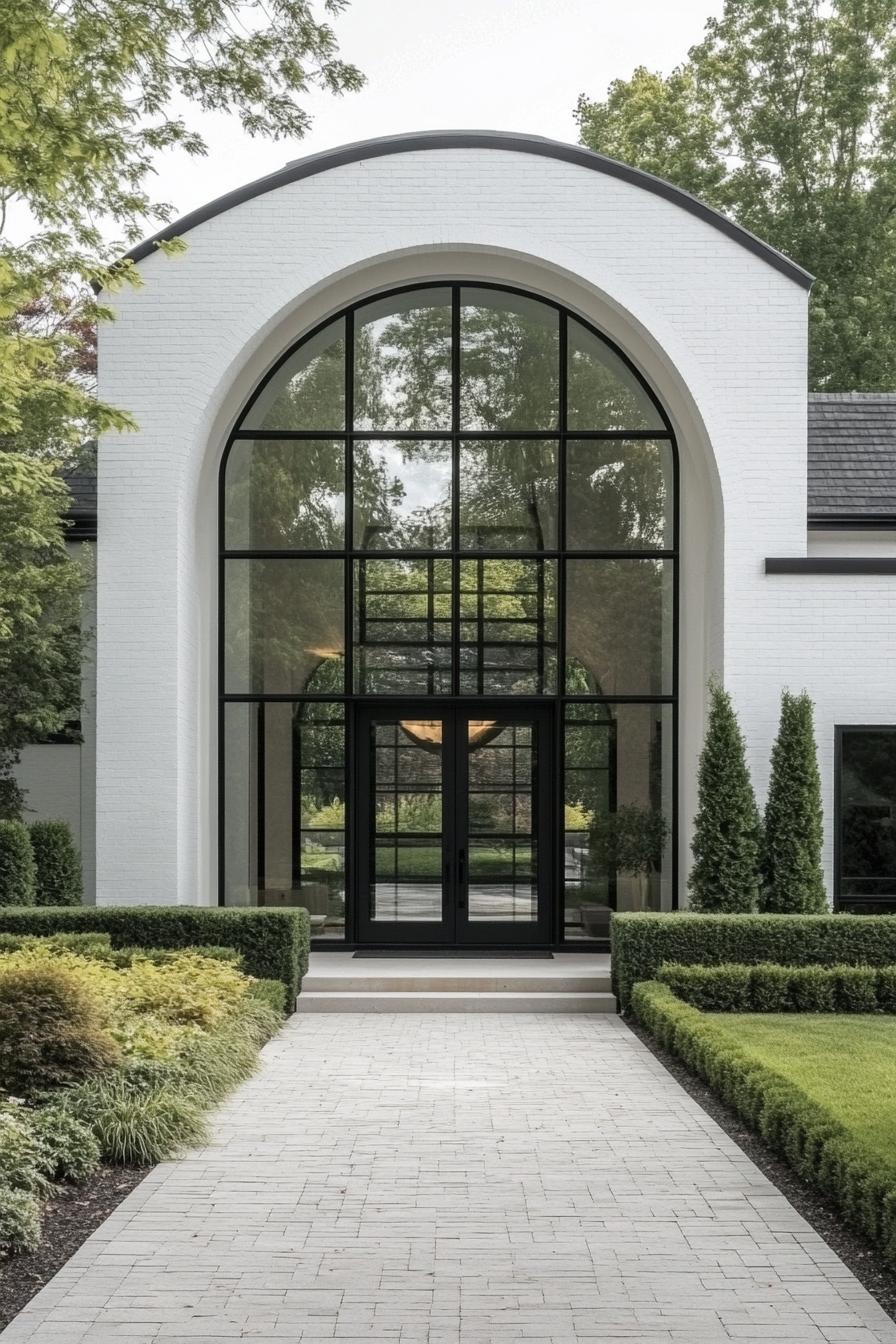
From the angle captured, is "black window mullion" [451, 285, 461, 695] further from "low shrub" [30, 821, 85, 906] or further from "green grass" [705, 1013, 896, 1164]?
"green grass" [705, 1013, 896, 1164]

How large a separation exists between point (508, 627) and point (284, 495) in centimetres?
293

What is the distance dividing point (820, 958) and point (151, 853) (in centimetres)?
681

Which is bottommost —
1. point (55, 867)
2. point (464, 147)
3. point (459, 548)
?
point (55, 867)

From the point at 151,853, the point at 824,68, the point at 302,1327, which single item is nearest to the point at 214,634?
the point at 151,853

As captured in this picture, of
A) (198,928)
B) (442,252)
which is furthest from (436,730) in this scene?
(442,252)

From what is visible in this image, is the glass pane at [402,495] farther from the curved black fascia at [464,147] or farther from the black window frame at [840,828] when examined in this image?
the black window frame at [840,828]

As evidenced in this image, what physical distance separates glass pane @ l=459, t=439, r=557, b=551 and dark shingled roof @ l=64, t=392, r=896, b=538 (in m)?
2.95

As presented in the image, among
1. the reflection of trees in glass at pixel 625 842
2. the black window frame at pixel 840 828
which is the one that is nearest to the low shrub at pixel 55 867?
the reflection of trees in glass at pixel 625 842

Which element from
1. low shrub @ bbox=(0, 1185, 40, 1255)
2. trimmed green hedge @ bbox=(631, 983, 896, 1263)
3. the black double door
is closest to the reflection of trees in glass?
the black double door

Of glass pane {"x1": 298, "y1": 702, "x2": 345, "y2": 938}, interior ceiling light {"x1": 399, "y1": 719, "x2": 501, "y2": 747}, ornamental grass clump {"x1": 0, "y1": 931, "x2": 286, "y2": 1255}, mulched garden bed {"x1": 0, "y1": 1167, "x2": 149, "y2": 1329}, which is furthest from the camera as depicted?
interior ceiling light {"x1": 399, "y1": 719, "x2": 501, "y2": 747}

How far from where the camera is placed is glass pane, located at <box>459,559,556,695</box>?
51.8ft

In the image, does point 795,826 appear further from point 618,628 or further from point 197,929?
point 197,929

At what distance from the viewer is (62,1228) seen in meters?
6.65

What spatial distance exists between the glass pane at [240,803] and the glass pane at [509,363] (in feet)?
13.7
